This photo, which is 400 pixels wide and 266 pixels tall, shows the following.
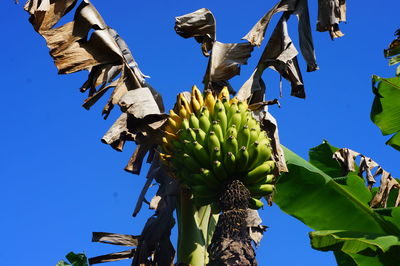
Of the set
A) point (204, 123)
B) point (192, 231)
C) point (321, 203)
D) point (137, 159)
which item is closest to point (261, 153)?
point (204, 123)

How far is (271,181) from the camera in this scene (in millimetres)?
3000

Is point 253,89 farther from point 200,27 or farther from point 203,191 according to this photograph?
point 203,191

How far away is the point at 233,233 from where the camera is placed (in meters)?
2.61

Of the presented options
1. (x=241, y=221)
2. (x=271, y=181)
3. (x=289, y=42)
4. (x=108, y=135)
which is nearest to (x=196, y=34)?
(x=289, y=42)

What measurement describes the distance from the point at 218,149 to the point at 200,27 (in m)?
1.24

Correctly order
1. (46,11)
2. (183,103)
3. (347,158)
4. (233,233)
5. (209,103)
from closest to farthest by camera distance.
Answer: (233,233)
(209,103)
(183,103)
(46,11)
(347,158)

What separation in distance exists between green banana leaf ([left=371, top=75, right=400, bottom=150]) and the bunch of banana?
1.46 meters

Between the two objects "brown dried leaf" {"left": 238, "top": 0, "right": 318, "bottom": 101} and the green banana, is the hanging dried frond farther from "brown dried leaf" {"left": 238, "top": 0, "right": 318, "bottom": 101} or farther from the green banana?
the green banana

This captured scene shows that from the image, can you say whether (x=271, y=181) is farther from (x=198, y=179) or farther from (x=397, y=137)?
(x=397, y=137)

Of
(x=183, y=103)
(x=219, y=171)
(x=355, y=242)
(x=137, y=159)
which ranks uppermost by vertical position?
(x=183, y=103)

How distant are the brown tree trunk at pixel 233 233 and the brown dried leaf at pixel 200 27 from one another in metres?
1.30

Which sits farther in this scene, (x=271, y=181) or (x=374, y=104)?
(x=374, y=104)

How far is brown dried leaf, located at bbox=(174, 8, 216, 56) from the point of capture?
3.64 metres

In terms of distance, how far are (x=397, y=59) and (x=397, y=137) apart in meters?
0.60
